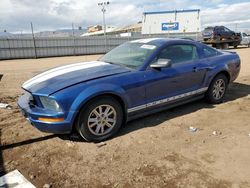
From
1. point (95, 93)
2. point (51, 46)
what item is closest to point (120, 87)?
point (95, 93)

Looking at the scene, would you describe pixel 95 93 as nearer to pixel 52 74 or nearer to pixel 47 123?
pixel 47 123

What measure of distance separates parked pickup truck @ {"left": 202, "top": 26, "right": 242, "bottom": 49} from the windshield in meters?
18.9

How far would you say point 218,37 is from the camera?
22094mm

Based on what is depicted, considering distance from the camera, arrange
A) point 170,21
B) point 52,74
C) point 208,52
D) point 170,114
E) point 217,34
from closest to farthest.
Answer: point 52,74 < point 170,114 < point 208,52 < point 217,34 < point 170,21

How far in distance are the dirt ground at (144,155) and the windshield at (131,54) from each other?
3.60 ft

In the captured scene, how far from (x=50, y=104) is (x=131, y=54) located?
188cm

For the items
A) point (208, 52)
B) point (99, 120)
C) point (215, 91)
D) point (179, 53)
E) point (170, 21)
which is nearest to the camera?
point (99, 120)

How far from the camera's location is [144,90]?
13.6 feet

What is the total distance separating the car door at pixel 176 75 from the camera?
4258 millimetres

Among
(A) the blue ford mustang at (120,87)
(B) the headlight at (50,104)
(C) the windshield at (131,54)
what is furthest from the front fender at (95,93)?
(C) the windshield at (131,54)

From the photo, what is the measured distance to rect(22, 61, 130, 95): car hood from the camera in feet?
11.8

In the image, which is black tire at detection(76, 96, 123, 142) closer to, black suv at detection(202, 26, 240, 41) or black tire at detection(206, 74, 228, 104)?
black tire at detection(206, 74, 228, 104)

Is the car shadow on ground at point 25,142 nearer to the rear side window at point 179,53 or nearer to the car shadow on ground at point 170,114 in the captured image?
the car shadow on ground at point 170,114

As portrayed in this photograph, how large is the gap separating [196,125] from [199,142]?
2.24 ft
